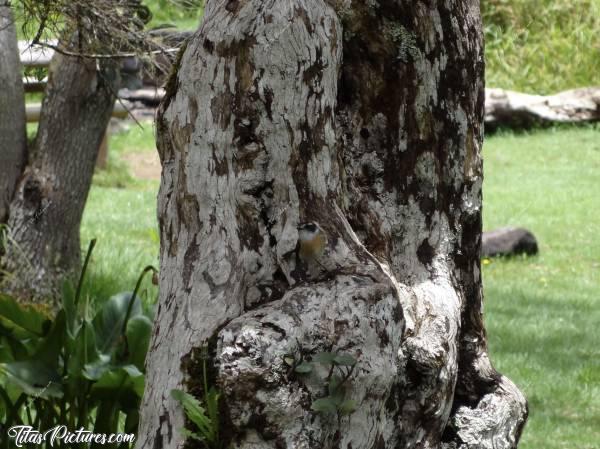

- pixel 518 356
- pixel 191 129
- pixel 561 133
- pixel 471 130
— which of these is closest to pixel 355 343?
pixel 191 129

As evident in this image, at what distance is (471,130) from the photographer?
9.23ft

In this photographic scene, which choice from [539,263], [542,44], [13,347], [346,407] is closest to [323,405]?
[346,407]

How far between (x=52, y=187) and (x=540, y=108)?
32.9ft

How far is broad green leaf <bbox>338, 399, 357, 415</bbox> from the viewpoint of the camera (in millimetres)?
2242

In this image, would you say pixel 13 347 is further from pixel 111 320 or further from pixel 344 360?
pixel 344 360

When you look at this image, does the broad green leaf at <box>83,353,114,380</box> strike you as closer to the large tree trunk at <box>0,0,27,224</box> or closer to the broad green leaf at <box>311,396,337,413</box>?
the broad green leaf at <box>311,396,337,413</box>

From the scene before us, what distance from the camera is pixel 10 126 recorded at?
5.90 metres

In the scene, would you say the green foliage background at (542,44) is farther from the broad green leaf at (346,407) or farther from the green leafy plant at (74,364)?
the broad green leaf at (346,407)

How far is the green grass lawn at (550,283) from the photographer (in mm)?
5480

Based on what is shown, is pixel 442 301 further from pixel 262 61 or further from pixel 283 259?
pixel 262 61

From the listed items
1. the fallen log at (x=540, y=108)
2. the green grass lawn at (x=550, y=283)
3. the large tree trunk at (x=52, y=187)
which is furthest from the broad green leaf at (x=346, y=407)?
the fallen log at (x=540, y=108)

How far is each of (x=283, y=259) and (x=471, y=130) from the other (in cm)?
75

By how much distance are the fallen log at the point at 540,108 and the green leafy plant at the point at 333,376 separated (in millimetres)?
12596

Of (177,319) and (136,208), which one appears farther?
(136,208)
